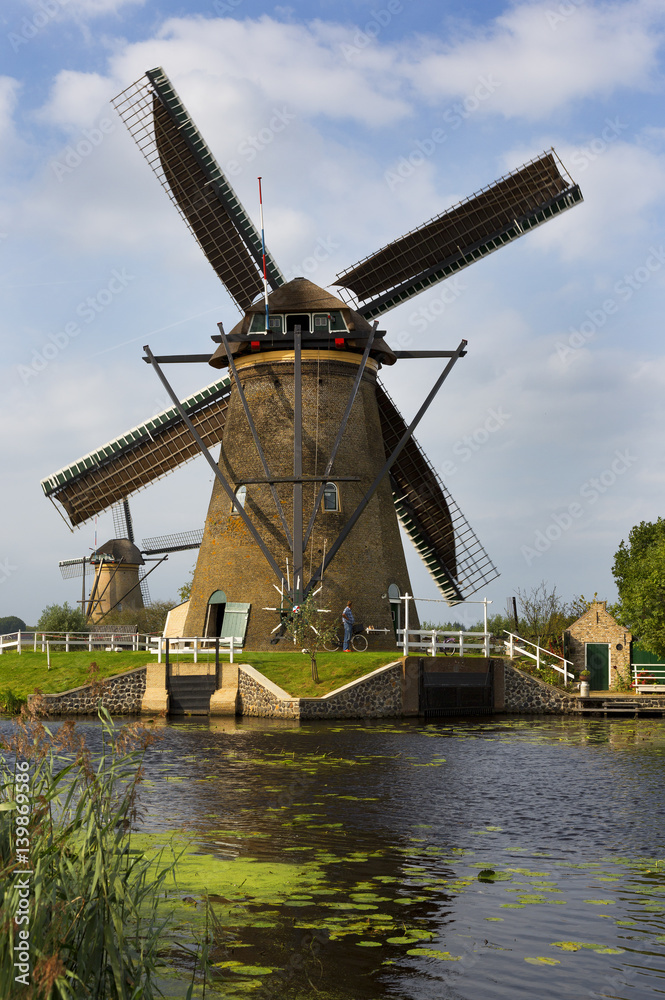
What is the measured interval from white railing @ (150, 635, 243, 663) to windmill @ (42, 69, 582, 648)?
27.5 inches

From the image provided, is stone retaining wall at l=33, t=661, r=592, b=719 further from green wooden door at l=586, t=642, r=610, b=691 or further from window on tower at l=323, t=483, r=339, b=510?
green wooden door at l=586, t=642, r=610, b=691

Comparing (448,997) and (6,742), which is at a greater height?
(6,742)

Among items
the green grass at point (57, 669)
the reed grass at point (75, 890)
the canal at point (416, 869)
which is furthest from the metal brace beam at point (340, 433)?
the reed grass at point (75, 890)

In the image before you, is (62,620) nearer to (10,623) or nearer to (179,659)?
(179,659)

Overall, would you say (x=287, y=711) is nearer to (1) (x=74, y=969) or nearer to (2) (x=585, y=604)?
(1) (x=74, y=969)

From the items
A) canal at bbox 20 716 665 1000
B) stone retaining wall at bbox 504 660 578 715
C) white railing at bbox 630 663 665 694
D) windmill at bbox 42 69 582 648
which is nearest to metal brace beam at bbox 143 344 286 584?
windmill at bbox 42 69 582 648

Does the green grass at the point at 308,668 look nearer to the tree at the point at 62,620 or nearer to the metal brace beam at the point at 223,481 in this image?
the metal brace beam at the point at 223,481

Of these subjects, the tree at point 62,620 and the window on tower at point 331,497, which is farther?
the tree at point 62,620

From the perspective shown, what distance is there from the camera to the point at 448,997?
5.31 m

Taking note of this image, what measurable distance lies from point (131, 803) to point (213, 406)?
27.6 m

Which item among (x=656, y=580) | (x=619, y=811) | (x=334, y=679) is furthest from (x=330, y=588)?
(x=619, y=811)

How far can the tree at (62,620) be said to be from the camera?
48706 millimetres

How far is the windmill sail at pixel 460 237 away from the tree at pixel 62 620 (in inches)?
1003

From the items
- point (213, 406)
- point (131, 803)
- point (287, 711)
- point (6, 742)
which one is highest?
point (213, 406)
